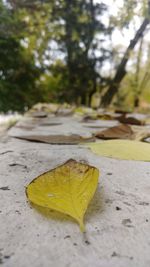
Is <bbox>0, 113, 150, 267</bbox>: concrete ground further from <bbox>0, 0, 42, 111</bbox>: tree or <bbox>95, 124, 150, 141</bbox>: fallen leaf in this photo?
<bbox>0, 0, 42, 111</bbox>: tree

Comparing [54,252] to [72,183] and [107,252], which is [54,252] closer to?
[107,252]

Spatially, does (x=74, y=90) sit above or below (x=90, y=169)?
below

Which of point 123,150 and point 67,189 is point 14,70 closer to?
point 123,150

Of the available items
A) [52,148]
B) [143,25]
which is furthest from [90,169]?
[143,25]

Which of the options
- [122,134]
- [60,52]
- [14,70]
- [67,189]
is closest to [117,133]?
[122,134]

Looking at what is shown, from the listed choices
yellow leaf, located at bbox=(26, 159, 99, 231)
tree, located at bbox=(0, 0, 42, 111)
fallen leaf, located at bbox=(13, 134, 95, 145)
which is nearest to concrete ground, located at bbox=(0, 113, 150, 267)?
yellow leaf, located at bbox=(26, 159, 99, 231)

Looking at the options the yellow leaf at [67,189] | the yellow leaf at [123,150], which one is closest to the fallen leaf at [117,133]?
the yellow leaf at [123,150]

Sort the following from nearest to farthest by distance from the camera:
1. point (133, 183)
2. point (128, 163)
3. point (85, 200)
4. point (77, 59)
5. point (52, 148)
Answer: point (85, 200), point (133, 183), point (128, 163), point (52, 148), point (77, 59)
